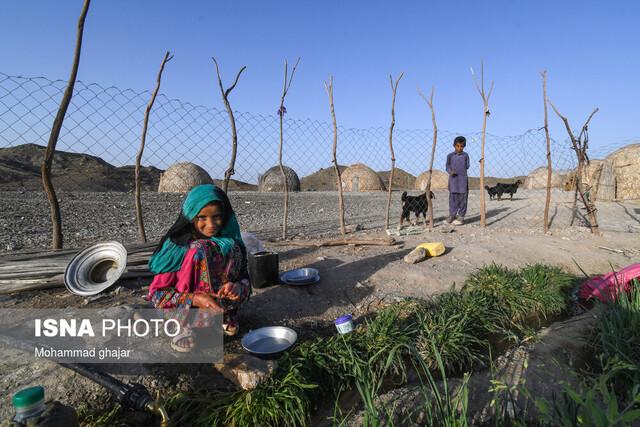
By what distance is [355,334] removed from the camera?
98.6 inches

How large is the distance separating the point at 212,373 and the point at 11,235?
509 cm

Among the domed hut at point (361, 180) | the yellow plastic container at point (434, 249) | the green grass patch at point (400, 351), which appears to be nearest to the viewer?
the green grass patch at point (400, 351)

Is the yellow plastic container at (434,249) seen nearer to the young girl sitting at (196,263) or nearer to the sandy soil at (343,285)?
the sandy soil at (343,285)

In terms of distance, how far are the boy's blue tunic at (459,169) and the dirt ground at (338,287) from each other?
1157 mm

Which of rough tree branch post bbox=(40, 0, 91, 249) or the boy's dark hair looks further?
the boy's dark hair

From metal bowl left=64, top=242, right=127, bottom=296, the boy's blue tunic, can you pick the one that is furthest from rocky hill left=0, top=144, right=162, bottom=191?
the boy's blue tunic

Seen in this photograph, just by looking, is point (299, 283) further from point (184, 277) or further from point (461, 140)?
point (461, 140)

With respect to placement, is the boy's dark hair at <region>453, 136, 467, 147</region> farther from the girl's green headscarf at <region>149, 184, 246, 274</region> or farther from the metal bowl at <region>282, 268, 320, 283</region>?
the girl's green headscarf at <region>149, 184, 246, 274</region>

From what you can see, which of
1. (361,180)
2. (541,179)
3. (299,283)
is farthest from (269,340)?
(541,179)

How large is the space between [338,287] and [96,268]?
225 centimetres

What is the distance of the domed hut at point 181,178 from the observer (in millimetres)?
17922

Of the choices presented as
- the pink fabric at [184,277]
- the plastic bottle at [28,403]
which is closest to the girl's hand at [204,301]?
the pink fabric at [184,277]

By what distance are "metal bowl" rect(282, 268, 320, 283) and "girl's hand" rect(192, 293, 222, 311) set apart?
1.27 meters

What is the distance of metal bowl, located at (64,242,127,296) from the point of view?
9.37 feet
